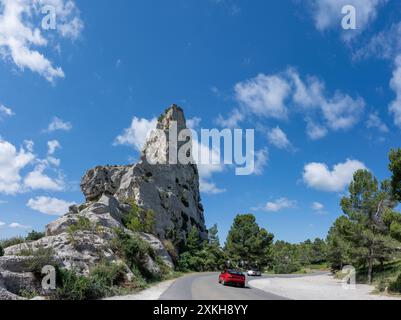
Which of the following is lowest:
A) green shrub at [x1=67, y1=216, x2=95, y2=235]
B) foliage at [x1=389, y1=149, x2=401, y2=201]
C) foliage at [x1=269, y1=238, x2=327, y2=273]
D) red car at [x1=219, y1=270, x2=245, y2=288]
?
foliage at [x1=269, y1=238, x2=327, y2=273]

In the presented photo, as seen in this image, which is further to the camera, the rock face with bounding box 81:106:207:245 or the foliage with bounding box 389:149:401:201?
the rock face with bounding box 81:106:207:245

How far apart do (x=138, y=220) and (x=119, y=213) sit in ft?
13.1

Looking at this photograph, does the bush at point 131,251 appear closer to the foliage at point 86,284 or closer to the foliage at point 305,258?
the foliage at point 86,284

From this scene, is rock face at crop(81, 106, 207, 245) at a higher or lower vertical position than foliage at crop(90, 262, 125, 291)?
higher

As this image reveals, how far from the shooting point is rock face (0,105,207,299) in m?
16.4

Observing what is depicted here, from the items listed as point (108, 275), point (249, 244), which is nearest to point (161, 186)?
point (249, 244)

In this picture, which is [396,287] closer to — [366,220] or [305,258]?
[366,220]

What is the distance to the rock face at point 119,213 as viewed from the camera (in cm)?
1637

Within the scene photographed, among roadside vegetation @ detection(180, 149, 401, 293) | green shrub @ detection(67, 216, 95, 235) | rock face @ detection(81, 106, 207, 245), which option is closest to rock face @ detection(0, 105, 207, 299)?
rock face @ detection(81, 106, 207, 245)

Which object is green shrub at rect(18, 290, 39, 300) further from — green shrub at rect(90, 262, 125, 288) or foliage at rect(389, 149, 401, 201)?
foliage at rect(389, 149, 401, 201)

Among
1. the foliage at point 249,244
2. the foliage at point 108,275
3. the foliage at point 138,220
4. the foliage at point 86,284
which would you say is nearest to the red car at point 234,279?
the foliage at point 108,275

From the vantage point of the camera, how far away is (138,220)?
160 ft

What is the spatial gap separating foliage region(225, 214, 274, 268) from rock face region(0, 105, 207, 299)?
10.3 meters

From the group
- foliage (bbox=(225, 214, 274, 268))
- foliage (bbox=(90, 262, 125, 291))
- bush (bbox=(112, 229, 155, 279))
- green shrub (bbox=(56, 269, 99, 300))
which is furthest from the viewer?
foliage (bbox=(225, 214, 274, 268))
